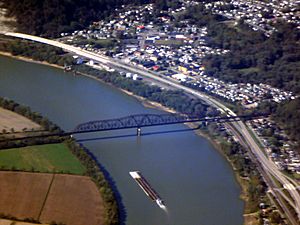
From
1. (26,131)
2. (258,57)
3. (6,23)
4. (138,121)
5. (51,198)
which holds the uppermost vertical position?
(258,57)

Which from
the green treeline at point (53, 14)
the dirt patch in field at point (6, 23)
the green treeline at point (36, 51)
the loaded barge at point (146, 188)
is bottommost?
the loaded barge at point (146, 188)

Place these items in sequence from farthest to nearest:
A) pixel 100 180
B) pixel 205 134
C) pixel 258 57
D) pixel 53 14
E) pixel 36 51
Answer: pixel 53 14, pixel 258 57, pixel 36 51, pixel 205 134, pixel 100 180

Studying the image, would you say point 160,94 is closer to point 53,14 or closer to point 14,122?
point 14,122

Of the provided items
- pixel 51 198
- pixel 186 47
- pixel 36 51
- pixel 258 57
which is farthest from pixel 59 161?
pixel 258 57

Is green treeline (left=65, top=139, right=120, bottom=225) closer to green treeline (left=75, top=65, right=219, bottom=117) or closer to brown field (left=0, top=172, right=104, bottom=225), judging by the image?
Result: brown field (left=0, top=172, right=104, bottom=225)

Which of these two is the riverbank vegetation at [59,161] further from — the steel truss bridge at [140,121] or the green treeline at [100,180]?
the steel truss bridge at [140,121]

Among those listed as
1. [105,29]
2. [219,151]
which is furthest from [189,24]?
[219,151]

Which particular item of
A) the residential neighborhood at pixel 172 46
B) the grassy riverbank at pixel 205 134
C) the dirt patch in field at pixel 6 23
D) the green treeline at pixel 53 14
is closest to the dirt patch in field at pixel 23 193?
the grassy riverbank at pixel 205 134

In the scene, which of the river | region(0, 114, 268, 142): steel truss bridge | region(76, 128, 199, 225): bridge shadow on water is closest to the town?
region(0, 114, 268, 142): steel truss bridge
